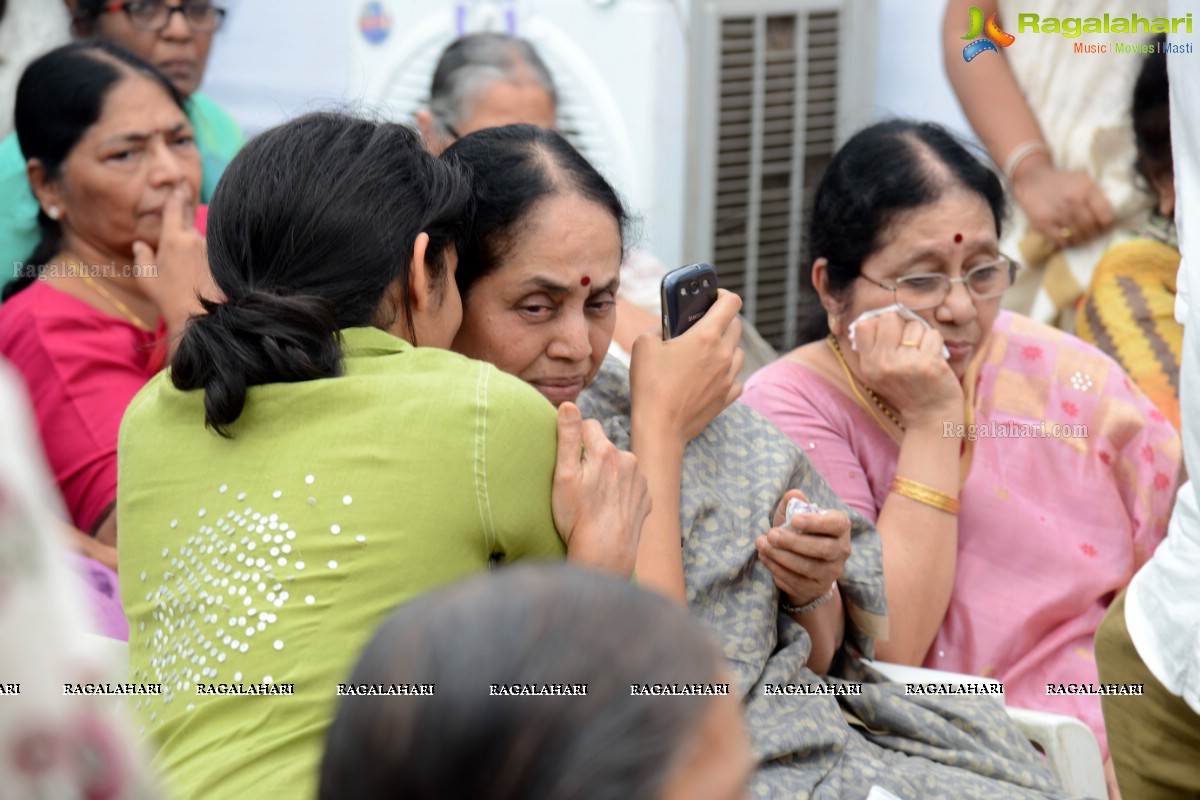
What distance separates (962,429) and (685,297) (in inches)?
26.1

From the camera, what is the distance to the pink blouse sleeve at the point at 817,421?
8.00ft

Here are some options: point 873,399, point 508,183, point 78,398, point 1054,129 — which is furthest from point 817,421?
point 1054,129

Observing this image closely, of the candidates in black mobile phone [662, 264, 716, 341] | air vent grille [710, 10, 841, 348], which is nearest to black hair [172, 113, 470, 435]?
black mobile phone [662, 264, 716, 341]

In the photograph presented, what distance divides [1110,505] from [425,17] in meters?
2.87

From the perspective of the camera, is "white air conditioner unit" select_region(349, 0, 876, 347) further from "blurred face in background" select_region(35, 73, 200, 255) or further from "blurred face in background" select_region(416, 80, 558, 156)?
"blurred face in background" select_region(35, 73, 200, 255)

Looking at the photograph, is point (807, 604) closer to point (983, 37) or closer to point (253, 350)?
point (253, 350)

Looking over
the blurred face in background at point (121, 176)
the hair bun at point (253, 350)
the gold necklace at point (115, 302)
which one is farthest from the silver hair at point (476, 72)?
the hair bun at point (253, 350)

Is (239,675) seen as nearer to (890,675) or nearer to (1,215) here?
(890,675)

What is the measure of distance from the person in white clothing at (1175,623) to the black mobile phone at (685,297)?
2.34 feet

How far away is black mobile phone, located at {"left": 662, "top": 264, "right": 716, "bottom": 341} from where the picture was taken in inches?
82.7

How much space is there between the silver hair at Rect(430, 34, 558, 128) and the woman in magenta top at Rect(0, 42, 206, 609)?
74cm

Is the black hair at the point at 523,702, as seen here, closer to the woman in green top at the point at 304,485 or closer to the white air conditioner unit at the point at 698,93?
the woman in green top at the point at 304,485

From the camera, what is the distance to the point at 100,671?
70 cm

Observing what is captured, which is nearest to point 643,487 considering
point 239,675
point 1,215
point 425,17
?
point 239,675
